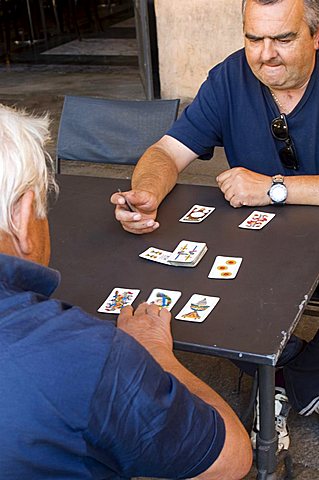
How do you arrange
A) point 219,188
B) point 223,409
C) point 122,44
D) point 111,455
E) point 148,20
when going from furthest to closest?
point 122,44
point 148,20
point 219,188
point 223,409
point 111,455

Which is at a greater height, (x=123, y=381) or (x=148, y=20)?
(x=123, y=381)

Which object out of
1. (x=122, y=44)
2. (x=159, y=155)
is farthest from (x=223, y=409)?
(x=122, y=44)

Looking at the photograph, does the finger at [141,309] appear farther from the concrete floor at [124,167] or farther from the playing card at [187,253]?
the concrete floor at [124,167]

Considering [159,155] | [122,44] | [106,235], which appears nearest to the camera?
[106,235]

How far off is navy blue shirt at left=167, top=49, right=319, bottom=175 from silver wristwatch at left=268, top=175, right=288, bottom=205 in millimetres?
274

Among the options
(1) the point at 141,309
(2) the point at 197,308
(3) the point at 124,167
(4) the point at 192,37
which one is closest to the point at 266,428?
(2) the point at 197,308

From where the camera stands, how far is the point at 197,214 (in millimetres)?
2285

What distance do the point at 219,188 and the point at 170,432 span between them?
1356mm

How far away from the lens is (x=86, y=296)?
186 centimetres

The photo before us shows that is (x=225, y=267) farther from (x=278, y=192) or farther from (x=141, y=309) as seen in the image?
(x=278, y=192)

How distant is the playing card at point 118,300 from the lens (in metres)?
1.78

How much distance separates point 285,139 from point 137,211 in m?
0.60

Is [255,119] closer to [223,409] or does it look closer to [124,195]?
[124,195]

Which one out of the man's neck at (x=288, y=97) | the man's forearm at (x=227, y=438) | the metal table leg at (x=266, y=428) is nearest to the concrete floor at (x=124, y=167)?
the metal table leg at (x=266, y=428)
